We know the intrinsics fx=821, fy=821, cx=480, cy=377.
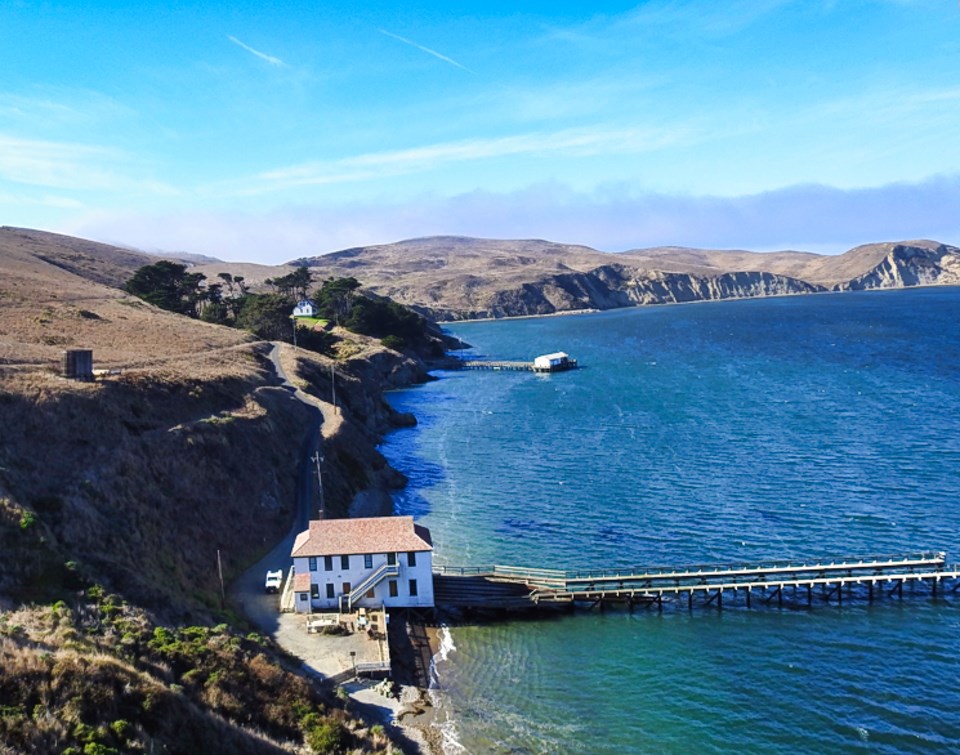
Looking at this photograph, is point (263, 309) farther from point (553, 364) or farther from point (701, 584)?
point (701, 584)

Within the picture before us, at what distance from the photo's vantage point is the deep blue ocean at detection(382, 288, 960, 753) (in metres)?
35.5

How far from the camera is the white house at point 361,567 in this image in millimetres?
44719

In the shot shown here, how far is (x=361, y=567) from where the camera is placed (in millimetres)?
45500

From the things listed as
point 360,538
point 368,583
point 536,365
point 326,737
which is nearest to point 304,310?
point 536,365

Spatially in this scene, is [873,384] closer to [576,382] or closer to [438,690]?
[576,382]

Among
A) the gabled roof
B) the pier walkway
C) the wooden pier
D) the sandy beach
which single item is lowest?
the sandy beach

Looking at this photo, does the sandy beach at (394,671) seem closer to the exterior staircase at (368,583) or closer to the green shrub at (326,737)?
the exterior staircase at (368,583)

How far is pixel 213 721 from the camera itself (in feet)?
85.7

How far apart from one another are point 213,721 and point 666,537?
3761 centimetres

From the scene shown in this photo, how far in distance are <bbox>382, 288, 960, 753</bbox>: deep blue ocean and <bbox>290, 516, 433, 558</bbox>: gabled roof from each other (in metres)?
5.51

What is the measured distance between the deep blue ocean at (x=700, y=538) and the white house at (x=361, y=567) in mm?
3686

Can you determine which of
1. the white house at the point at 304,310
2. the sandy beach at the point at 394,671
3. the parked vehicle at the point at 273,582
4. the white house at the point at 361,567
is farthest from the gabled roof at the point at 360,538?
the white house at the point at 304,310

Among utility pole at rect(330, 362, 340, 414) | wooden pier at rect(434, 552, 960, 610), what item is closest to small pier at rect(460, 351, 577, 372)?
utility pole at rect(330, 362, 340, 414)

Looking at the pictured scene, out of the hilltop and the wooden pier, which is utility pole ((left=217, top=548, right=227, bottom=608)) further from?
the wooden pier
